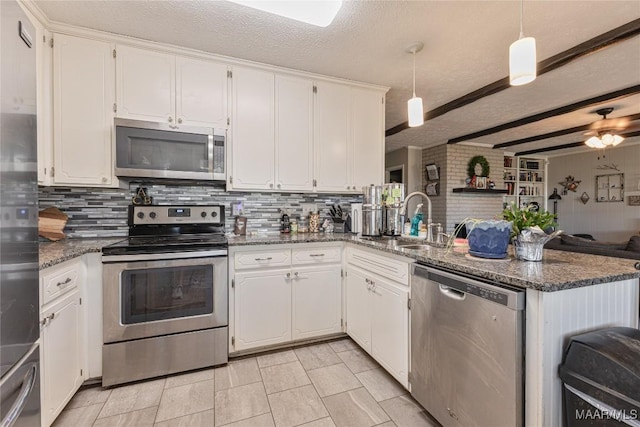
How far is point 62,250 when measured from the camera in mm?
1757

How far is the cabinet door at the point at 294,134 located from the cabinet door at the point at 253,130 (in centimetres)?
8

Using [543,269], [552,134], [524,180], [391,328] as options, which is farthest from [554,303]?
A: [524,180]

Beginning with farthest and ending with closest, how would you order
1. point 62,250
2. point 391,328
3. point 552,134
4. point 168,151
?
point 552,134, point 168,151, point 391,328, point 62,250

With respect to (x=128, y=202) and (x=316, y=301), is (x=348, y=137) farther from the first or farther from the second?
(x=128, y=202)

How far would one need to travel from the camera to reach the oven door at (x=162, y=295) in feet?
6.24

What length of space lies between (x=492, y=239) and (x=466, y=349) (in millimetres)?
559

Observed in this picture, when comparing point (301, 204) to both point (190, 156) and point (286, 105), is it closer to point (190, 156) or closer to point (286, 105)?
point (286, 105)

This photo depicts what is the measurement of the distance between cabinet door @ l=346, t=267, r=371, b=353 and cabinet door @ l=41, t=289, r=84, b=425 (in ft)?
6.33

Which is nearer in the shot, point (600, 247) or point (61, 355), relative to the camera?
point (61, 355)

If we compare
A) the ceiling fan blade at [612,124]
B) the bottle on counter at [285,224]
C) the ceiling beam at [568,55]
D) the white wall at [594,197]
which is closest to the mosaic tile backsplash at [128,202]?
the bottle on counter at [285,224]

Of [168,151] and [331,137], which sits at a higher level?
[331,137]

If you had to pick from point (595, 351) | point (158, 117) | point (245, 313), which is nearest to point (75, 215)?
point (158, 117)

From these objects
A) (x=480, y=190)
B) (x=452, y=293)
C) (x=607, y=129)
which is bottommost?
(x=452, y=293)

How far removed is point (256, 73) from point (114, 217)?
1787 mm
